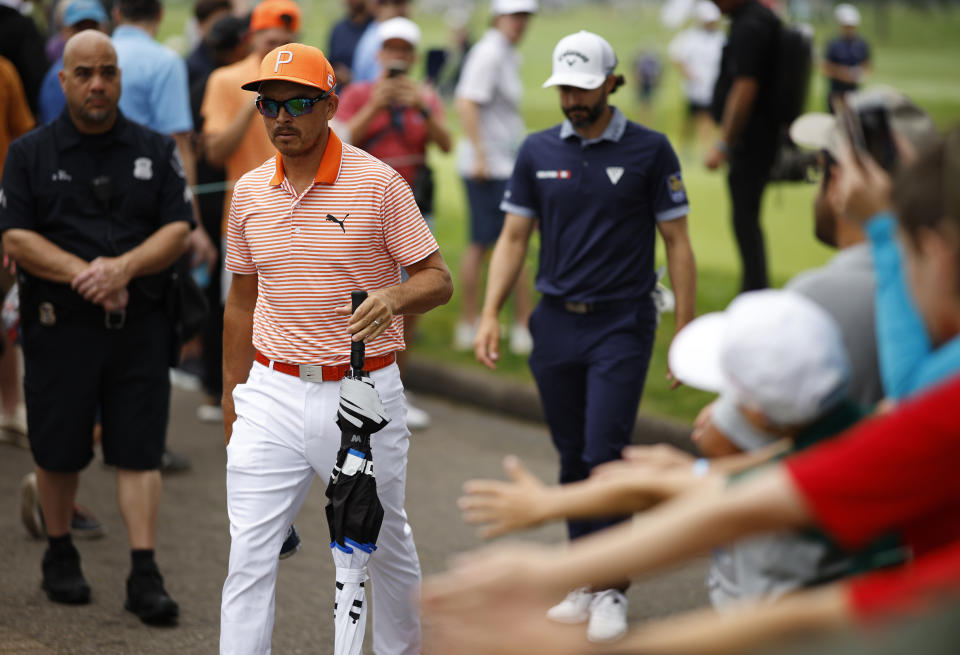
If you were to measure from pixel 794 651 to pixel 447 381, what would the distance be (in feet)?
24.5

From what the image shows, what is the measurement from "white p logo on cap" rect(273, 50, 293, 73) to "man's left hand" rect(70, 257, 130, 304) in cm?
139

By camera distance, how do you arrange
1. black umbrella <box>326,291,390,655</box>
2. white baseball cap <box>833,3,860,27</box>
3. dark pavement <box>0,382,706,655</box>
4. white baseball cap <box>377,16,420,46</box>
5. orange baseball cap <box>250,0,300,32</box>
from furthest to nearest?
white baseball cap <box>833,3,860,27</box>, white baseball cap <box>377,16,420,46</box>, orange baseball cap <box>250,0,300,32</box>, dark pavement <box>0,382,706,655</box>, black umbrella <box>326,291,390,655</box>

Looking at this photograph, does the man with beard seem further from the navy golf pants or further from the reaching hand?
the reaching hand

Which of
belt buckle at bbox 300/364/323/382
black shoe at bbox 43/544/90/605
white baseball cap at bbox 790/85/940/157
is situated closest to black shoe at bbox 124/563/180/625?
black shoe at bbox 43/544/90/605

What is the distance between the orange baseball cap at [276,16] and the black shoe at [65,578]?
3.54 metres

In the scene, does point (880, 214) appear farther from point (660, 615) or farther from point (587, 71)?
point (660, 615)

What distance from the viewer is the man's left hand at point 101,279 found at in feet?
17.2

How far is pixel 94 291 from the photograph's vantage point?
17.2ft

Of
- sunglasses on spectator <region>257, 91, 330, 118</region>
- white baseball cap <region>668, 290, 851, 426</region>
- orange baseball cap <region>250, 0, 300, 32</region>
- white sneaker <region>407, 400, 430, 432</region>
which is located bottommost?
white sneaker <region>407, 400, 430, 432</region>

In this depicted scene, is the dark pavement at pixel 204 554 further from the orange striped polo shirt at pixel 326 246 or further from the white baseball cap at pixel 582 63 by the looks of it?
the white baseball cap at pixel 582 63

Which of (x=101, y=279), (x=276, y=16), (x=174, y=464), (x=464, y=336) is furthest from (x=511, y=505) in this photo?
(x=464, y=336)

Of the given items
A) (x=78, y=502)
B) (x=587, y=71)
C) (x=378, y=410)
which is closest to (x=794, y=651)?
(x=378, y=410)

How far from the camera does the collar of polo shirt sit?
14.3 ft

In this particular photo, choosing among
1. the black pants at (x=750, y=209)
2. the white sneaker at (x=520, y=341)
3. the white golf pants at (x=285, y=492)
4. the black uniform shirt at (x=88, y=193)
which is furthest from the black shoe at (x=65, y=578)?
the black pants at (x=750, y=209)
